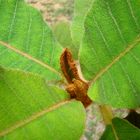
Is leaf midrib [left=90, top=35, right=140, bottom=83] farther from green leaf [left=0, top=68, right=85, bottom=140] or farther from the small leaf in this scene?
the small leaf

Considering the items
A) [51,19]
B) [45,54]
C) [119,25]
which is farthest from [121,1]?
[51,19]

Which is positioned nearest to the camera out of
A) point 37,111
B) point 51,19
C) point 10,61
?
point 37,111

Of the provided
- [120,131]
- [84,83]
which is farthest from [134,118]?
[84,83]

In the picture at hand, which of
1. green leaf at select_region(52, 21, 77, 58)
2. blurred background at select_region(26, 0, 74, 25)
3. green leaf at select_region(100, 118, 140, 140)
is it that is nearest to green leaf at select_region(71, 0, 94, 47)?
green leaf at select_region(52, 21, 77, 58)

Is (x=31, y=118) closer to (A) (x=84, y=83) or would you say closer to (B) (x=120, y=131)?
(A) (x=84, y=83)

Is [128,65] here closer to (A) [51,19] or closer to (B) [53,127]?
(B) [53,127]

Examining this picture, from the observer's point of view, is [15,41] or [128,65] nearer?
[128,65]

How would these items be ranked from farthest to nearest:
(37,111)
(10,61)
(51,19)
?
1. (51,19)
2. (10,61)
3. (37,111)
